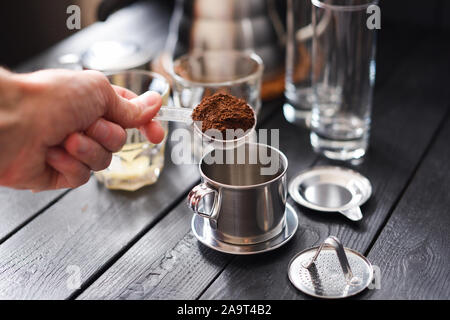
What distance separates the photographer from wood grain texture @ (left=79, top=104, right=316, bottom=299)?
808mm

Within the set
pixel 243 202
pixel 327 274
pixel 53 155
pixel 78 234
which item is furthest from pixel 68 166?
pixel 327 274

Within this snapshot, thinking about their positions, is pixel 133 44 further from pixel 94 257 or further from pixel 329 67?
pixel 94 257

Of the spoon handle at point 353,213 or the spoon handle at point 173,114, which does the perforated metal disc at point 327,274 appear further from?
the spoon handle at point 173,114

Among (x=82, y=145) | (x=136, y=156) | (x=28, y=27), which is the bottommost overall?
(x=28, y=27)

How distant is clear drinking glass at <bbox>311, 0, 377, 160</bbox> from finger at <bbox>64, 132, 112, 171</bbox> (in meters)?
0.42

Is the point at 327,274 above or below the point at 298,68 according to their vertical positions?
below

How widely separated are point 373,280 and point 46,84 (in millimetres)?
495

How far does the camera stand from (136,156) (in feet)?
3.39

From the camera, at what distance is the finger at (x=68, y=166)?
0.83m

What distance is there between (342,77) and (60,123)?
52 centimetres

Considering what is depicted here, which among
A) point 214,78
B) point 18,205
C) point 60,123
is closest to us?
point 60,123

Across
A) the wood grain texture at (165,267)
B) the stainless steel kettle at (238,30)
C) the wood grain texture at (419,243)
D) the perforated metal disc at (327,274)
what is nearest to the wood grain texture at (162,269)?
the wood grain texture at (165,267)

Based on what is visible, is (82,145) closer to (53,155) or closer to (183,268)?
(53,155)

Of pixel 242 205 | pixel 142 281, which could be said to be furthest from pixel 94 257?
pixel 242 205
